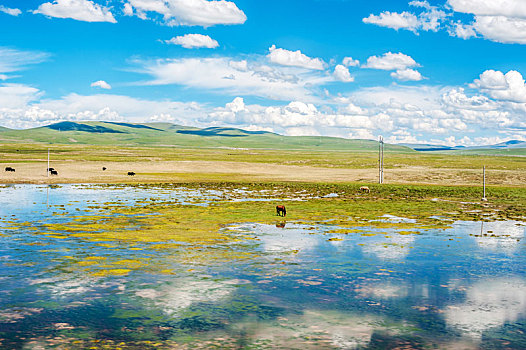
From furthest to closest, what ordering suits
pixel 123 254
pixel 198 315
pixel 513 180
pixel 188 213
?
pixel 513 180
pixel 188 213
pixel 123 254
pixel 198 315

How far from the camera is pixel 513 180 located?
279ft

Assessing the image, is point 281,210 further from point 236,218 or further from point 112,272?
point 112,272

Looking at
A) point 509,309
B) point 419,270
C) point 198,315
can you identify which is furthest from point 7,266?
point 509,309

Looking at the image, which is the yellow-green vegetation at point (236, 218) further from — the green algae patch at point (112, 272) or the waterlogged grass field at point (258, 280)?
the waterlogged grass field at point (258, 280)

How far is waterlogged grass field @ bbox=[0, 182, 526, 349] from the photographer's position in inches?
531

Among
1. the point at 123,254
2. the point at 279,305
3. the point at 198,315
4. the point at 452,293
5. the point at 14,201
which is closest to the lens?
the point at 198,315

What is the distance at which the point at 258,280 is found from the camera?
750 inches

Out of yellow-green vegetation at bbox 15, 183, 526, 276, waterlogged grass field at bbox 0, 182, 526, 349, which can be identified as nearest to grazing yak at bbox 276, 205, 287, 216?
yellow-green vegetation at bbox 15, 183, 526, 276

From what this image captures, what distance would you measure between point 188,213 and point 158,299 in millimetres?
23174

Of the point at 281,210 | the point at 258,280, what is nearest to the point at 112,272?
the point at 258,280

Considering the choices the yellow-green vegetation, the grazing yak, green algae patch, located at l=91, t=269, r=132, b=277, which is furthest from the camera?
the grazing yak

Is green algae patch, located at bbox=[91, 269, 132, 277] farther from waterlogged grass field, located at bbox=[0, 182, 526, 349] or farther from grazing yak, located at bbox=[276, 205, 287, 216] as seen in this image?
grazing yak, located at bbox=[276, 205, 287, 216]

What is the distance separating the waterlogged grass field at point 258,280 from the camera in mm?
13500

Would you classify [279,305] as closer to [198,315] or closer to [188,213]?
[198,315]
